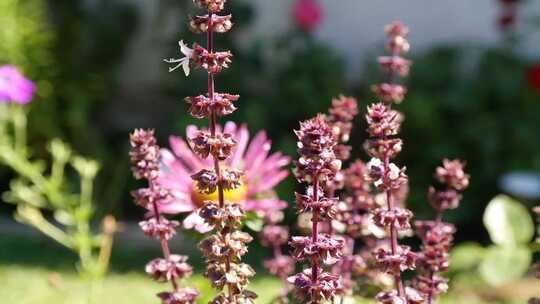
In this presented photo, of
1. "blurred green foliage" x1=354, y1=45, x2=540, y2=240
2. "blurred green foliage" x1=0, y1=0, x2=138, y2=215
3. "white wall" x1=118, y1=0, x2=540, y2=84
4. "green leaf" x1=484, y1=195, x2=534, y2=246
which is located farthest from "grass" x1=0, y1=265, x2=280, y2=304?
"green leaf" x1=484, y1=195, x2=534, y2=246

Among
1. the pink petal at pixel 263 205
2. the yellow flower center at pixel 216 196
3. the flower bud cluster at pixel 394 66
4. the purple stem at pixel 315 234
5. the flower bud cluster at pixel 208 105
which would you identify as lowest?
the purple stem at pixel 315 234

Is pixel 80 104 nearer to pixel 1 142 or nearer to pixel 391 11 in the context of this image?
Answer: pixel 391 11

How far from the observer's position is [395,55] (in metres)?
1.02

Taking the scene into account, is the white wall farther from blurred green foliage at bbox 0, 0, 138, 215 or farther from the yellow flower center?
the yellow flower center

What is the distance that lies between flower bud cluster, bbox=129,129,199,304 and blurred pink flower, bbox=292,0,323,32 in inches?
185

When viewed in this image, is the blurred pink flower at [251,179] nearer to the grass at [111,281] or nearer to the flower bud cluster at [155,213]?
the flower bud cluster at [155,213]

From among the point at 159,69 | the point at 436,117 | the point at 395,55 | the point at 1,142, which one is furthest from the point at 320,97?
the point at 395,55

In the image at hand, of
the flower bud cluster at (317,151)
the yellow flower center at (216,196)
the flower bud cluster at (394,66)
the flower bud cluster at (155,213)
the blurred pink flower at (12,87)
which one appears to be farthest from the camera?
the blurred pink flower at (12,87)

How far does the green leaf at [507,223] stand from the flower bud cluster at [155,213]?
34cm

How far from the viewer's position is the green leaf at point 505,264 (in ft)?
3.22

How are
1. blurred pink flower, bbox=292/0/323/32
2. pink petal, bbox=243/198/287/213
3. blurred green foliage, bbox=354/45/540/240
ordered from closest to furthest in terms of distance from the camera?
pink petal, bbox=243/198/287/213, blurred green foliage, bbox=354/45/540/240, blurred pink flower, bbox=292/0/323/32

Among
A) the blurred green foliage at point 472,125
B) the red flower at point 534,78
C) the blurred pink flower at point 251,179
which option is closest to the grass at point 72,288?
the blurred green foliage at point 472,125

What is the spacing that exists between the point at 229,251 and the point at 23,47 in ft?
15.6

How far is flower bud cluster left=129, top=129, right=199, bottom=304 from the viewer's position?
84 centimetres
